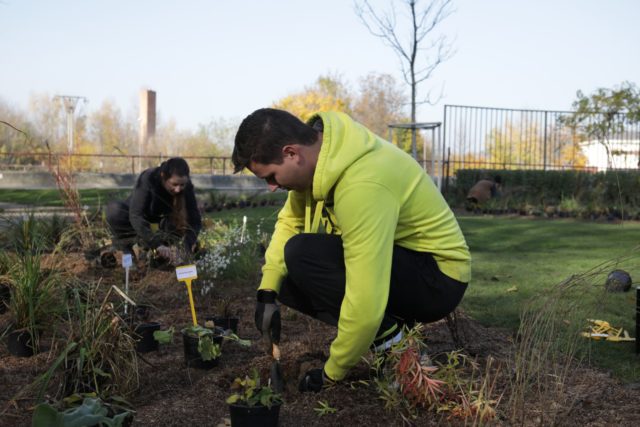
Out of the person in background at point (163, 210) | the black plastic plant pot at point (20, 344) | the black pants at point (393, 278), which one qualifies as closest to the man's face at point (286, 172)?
the black pants at point (393, 278)

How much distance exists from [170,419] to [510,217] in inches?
445

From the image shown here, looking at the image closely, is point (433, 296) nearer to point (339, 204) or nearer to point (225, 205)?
point (339, 204)

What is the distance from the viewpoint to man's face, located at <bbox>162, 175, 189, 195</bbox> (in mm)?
5016

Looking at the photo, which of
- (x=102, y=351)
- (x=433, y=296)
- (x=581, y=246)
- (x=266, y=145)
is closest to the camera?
(x=266, y=145)

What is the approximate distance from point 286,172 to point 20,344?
1670mm

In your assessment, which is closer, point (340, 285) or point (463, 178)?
point (340, 285)

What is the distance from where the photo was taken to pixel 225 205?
42.3ft

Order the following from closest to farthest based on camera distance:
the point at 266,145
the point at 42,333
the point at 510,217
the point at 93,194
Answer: the point at 266,145 → the point at 42,333 → the point at 510,217 → the point at 93,194

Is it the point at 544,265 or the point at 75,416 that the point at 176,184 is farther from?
the point at 544,265

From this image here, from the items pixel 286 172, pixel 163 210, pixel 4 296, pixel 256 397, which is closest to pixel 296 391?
pixel 256 397

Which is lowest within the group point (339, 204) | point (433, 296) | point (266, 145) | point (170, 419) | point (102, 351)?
point (170, 419)

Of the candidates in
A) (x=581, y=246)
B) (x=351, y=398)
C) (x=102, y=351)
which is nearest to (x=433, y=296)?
(x=351, y=398)

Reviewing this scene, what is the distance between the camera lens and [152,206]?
538cm

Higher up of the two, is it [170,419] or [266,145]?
[266,145]
